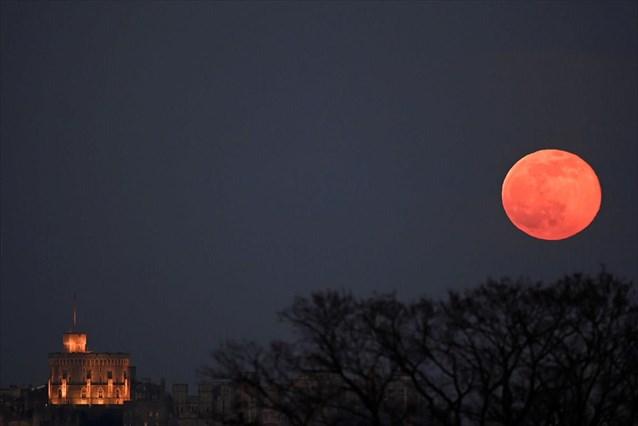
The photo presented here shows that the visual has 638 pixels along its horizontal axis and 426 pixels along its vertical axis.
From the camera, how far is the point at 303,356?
52656mm

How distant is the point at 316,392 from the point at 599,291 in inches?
527

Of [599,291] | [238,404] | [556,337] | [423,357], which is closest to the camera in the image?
[238,404]

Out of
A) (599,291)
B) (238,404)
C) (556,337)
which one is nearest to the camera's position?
(238,404)

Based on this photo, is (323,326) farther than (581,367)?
No

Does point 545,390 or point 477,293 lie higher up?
point 477,293

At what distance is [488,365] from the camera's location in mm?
55531

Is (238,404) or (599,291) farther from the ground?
(599,291)

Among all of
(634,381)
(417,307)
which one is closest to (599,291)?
(634,381)

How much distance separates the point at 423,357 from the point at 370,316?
1794 millimetres

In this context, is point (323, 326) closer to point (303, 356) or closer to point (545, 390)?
point (303, 356)

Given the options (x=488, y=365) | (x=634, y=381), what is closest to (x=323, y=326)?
(x=488, y=365)

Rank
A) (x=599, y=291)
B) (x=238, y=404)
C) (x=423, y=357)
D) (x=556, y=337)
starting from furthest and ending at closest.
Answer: (x=599, y=291) → (x=556, y=337) → (x=423, y=357) → (x=238, y=404)

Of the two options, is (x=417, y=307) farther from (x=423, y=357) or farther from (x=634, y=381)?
(x=634, y=381)

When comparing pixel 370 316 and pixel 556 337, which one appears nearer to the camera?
pixel 370 316
